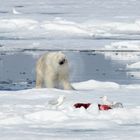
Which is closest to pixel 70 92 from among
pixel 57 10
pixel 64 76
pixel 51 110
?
pixel 64 76

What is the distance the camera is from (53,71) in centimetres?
1123

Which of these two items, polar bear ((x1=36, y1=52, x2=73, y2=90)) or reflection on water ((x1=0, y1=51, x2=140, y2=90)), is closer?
polar bear ((x1=36, y1=52, x2=73, y2=90))

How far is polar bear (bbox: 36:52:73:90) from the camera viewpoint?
11.0m

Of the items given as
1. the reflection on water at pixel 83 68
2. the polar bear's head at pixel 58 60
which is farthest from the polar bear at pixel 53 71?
the reflection on water at pixel 83 68

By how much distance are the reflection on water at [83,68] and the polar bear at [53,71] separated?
1.09ft

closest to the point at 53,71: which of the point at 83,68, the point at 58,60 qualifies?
the point at 58,60

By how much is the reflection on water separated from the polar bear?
13.1 inches

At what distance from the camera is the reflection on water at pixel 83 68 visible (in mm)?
12579

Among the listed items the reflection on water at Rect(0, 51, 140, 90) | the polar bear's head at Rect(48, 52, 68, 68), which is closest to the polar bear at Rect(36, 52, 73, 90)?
the polar bear's head at Rect(48, 52, 68, 68)

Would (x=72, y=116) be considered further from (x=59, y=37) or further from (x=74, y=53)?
(x=59, y=37)

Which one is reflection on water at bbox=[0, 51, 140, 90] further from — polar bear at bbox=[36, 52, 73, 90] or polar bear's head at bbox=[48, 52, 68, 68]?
polar bear's head at bbox=[48, 52, 68, 68]

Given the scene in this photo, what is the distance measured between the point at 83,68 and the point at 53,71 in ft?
10.5

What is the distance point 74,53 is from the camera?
16984 millimetres

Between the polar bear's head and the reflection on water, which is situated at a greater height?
the polar bear's head
